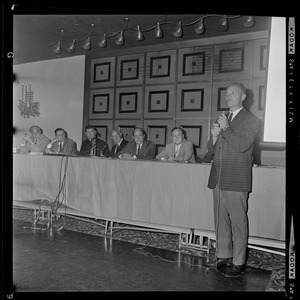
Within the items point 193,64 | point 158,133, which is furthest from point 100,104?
point 193,64

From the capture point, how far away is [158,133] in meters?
5.72

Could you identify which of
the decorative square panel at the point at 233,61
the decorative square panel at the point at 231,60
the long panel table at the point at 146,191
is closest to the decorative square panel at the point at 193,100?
the decorative square panel at the point at 233,61

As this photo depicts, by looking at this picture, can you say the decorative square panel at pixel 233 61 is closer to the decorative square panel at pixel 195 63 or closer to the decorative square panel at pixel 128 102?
the decorative square panel at pixel 195 63

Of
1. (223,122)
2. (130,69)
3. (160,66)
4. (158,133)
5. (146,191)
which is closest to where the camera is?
(223,122)

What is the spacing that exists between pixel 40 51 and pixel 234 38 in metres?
3.47

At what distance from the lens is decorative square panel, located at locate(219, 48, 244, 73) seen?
485cm

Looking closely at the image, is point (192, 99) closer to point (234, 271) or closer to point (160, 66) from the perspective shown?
point (160, 66)

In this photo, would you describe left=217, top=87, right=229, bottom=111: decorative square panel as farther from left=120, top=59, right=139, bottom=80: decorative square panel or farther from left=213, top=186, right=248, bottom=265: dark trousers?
left=213, top=186, right=248, bottom=265: dark trousers

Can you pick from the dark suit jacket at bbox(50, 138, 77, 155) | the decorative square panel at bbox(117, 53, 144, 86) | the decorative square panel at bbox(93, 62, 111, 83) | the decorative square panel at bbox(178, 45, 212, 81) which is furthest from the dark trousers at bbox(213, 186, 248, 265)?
the decorative square panel at bbox(93, 62, 111, 83)

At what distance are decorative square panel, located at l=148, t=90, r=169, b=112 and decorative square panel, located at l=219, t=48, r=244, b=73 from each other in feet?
3.52

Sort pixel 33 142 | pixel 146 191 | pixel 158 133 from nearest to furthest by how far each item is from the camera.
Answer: pixel 146 191, pixel 33 142, pixel 158 133

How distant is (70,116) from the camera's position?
260 inches

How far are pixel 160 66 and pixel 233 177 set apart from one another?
3.71 metres

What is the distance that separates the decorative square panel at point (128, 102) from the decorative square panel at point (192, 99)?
3.16 feet
